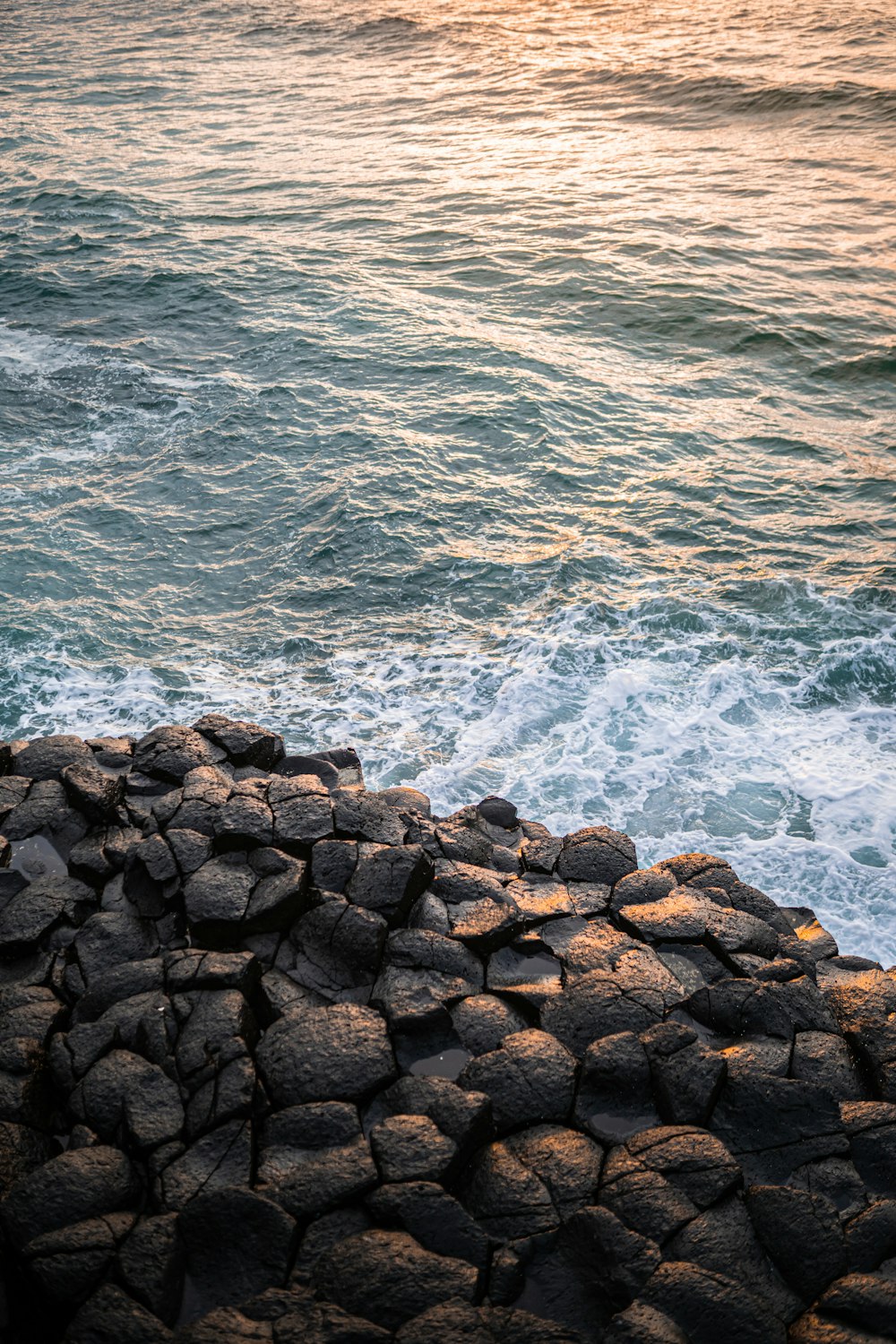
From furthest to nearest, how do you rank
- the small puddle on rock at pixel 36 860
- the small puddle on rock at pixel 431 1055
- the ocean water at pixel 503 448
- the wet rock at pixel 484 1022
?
the ocean water at pixel 503 448 < the small puddle on rock at pixel 36 860 < the wet rock at pixel 484 1022 < the small puddle on rock at pixel 431 1055

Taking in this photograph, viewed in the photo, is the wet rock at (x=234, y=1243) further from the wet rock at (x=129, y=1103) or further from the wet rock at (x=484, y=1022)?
the wet rock at (x=484, y=1022)

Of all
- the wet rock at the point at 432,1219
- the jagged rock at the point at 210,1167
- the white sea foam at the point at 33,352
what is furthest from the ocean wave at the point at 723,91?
the jagged rock at the point at 210,1167

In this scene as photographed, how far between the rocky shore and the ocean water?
1.99 metres

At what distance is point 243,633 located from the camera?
1094 centimetres

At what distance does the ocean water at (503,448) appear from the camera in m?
9.62

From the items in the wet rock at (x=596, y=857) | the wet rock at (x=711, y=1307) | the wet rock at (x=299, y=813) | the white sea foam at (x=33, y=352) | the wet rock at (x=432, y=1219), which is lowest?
the wet rock at (x=596, y=857)

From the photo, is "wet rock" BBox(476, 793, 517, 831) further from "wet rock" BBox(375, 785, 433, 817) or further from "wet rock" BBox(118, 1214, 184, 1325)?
"wet rock" BBox(118, 1214, 184, 1325)

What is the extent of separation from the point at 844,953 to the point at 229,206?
2005cm

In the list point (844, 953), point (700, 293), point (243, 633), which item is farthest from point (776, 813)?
point (700, 293)

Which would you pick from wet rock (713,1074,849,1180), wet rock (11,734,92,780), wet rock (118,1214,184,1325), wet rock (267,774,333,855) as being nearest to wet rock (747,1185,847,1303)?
wet rock (713,1074,849,1180)

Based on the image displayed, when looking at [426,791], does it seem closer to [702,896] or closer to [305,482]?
[702,896]

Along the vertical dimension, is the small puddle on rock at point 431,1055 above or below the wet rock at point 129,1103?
below

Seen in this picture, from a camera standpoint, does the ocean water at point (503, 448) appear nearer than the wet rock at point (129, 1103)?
No

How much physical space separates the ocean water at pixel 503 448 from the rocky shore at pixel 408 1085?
1.99m
